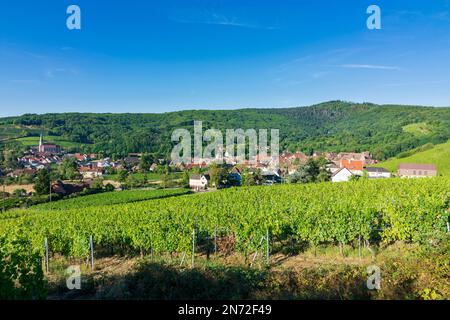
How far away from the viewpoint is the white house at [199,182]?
223 feet

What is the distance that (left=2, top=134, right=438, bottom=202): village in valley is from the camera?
58.5 meters

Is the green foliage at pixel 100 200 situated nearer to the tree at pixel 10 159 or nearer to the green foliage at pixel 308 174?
the green foliage at pixel 308 174

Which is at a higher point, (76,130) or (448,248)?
(76,130)

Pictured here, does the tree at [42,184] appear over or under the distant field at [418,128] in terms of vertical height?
under

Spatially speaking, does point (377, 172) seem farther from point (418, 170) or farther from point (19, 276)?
point (19, 276)

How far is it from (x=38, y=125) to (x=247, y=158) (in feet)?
368

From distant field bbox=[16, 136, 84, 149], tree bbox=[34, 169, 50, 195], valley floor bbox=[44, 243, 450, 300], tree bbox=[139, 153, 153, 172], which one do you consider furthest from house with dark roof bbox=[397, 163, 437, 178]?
distant field bbox=[16, 136, 84, 149]

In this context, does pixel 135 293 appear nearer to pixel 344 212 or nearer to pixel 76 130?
pixel 344 212

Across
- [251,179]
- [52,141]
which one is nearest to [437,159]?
[251,179]

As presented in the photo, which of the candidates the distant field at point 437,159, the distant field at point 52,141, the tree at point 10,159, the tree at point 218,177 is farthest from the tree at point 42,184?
the distant field at point 52,141

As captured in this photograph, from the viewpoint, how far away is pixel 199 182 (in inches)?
2726

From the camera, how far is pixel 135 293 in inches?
306
